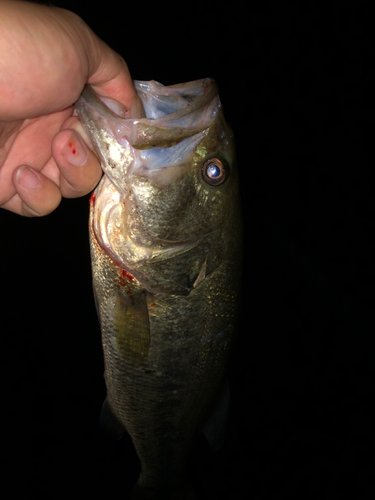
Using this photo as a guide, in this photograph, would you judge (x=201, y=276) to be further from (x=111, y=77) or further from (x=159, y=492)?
(x=159, y=492)

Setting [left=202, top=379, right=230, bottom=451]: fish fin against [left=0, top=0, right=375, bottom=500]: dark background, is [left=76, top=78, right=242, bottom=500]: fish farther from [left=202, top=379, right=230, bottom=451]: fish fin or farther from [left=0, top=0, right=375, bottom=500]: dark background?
[left=0, top=0, right=375, bottom=500]: dark background

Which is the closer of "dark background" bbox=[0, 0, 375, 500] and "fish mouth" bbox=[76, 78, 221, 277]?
"fish mouth" bbox=[76, 78, 221, 277]

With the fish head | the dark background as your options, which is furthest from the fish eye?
the dark background

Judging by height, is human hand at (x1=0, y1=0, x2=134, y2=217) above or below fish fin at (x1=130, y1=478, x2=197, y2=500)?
above

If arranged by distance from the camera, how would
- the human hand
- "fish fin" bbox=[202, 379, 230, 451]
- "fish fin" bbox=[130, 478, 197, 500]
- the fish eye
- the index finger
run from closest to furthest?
the human hand, the index finger, the fish eye, "fish fin" bbox=[202, 379, 230, 451], "fish fin" bbox=[130, 478, 197, 500]

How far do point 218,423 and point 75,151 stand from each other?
4.31 ft

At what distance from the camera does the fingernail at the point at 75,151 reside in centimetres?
104

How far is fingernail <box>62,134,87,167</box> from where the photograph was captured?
104 centimetres

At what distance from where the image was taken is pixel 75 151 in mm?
1045

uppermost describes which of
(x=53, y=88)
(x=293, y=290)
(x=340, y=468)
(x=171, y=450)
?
(x=53, y=88)

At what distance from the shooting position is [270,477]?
469 cm

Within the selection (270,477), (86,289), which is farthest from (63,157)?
(270,477)

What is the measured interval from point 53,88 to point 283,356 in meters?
4.95

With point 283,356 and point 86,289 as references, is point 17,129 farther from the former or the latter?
point 283,356
